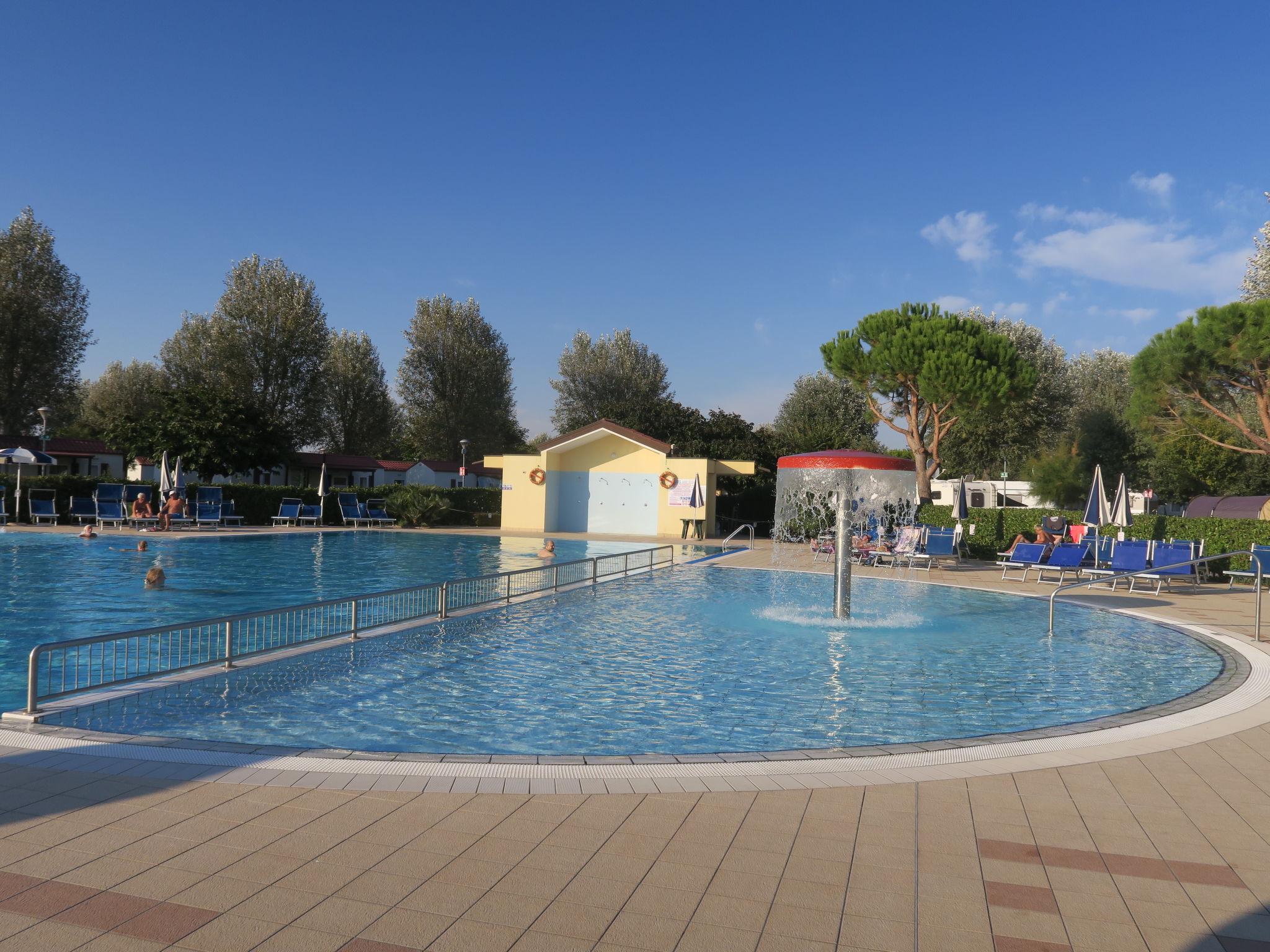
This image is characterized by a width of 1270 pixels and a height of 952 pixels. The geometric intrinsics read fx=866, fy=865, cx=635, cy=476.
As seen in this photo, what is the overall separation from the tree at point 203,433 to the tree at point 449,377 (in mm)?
15305

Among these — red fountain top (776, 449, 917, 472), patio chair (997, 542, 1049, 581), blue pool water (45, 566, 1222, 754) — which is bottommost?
blue pool water (45, 566, 1222, 754)

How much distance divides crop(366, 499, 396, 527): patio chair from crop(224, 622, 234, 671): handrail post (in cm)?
2507

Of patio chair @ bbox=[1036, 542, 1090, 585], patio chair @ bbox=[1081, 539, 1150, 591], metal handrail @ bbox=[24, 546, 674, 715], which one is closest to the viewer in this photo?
metal handrail @ bbox=[24, 546, 674, 715]

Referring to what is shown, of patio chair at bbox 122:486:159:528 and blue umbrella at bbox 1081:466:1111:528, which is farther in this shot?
patio chair at bbox 122:486:159:528

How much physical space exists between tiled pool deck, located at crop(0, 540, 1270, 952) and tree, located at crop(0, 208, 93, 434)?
1646 inches

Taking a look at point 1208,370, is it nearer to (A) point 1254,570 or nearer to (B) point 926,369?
(B) point 926,369

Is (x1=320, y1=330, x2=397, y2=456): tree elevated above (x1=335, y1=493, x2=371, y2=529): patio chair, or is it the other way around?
(x1=320, y1=330, x2=397, y2=456): tree

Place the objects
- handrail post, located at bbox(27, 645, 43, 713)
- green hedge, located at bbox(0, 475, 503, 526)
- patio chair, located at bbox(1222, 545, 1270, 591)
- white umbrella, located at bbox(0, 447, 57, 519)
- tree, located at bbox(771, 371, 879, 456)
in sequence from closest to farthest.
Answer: handrail post, located at bbox(27, 645, 43, 713) → patio chair, located at bbox(1222, 545, 1270, 591) → white umbrella, located at bbox(0, 447, 57, 519) → green hedge, located at bbox(0, 475, 503, 526) → tree, located at bbox(771, 371, 879, 456)

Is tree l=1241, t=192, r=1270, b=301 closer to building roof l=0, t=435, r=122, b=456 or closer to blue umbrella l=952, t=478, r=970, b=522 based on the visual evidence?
blue umbrella l=952, t=478, r=970, b=522

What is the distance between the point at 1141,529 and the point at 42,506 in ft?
99.6

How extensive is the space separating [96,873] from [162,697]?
3731mm

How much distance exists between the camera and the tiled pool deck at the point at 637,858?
3152mm

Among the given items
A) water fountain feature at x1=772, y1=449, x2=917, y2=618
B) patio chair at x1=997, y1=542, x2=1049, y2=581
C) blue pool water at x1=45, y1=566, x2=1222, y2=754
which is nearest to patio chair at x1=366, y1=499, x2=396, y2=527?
water fountain feature at x1=772, y1=449, x2=917, y2=618

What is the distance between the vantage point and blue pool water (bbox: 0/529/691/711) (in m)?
11.2
